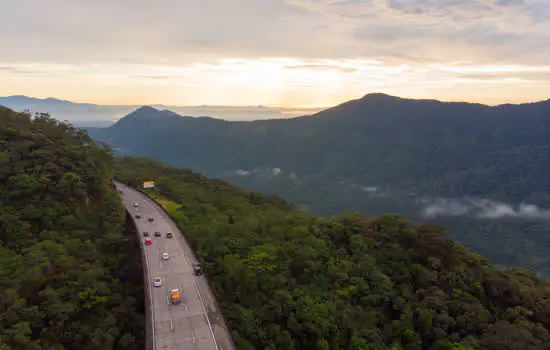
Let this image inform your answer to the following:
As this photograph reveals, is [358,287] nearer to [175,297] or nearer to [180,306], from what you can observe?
[180,306]

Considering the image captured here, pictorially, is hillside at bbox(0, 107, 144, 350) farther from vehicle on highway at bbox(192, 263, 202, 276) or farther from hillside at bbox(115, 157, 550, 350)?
hillside at bbox(115, 157, 550, 350)

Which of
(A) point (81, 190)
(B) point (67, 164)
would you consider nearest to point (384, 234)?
Result: (A) point (81, 190)

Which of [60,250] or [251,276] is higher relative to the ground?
[60,250]

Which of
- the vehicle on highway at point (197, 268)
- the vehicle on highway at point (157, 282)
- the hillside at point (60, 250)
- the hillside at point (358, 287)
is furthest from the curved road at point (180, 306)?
the hillside at point (60, 250)

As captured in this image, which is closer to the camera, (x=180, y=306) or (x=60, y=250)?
(x=180, y=306)

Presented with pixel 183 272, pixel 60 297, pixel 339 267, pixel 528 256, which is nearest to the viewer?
pixel 60 297

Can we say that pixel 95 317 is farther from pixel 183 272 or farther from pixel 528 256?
pixel 528 256

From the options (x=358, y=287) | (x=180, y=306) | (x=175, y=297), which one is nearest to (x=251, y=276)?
(x=180, y=306)
